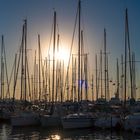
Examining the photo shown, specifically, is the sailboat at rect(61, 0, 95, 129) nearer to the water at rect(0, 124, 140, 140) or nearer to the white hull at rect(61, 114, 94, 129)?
the white hull at rect(61, 114, 94, 129)

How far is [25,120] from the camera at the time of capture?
48875mm

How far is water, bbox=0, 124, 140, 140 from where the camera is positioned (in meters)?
38.2

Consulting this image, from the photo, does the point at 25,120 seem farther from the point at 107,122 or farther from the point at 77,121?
the point at 107,122

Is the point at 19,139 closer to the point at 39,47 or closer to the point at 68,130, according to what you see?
the point at 68,130

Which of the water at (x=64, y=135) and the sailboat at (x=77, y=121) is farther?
the sailboat at (x=77, y=121)

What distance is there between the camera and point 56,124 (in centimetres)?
4706

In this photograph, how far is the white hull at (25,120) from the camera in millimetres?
48656

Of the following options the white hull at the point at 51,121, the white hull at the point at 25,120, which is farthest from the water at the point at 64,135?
the white hull at the point at 25,120

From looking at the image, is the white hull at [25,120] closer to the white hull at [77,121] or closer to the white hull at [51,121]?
the white hull at [51,121]

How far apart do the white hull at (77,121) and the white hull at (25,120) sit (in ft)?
20.4

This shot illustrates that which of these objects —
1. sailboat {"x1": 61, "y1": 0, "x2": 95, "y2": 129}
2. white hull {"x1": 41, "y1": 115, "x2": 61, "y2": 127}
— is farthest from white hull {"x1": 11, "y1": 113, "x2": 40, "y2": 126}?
sailboat {"x1": 61, "y1": 0, "x2": 95, "y2": 129}

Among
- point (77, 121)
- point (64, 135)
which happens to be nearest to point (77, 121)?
point (77, 121)

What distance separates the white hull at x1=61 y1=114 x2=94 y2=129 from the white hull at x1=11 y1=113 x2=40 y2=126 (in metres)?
6.22

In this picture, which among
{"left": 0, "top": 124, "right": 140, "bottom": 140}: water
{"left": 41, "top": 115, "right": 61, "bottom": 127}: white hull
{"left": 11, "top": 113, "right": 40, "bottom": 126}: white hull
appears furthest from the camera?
{"left": 11, "top": 113, "right": 40, "bottom": 126}: white hull
